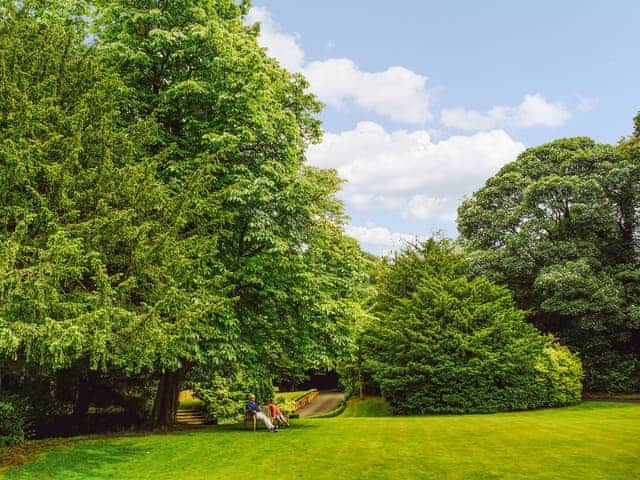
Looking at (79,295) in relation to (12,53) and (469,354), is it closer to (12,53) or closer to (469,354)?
(12,53)

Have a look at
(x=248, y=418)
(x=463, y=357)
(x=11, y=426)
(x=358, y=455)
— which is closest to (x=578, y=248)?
(x=463, y=357)

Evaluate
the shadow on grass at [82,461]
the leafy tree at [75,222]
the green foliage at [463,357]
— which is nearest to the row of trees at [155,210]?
the leafy tree at [75,222]

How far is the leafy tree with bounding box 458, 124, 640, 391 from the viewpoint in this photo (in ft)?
87.9

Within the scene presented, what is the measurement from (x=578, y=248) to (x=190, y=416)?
23213mm

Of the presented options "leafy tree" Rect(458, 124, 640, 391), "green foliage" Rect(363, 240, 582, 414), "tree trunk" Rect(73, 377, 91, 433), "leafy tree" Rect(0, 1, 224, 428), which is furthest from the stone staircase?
"leafy tree" Rect(458, 124, 640, 391)

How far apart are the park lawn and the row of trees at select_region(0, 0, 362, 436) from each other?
1.84 metres

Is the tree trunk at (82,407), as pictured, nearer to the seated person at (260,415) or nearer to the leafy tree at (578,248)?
the seated person at (260,415)

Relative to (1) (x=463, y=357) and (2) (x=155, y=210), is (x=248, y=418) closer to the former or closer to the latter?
(2) (x=155, y=210)

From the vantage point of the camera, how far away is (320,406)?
33.6 metres

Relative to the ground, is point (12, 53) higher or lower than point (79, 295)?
higher

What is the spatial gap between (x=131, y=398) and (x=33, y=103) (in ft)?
39.3

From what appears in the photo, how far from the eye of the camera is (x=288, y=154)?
15.2 meters

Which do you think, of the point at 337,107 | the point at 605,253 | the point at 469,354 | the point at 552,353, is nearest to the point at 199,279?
the point at 337,107

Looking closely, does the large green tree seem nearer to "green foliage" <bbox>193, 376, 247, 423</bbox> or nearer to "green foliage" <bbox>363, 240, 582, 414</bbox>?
"green foliage" <bbox>193, 376, 247, 423</bbox>
